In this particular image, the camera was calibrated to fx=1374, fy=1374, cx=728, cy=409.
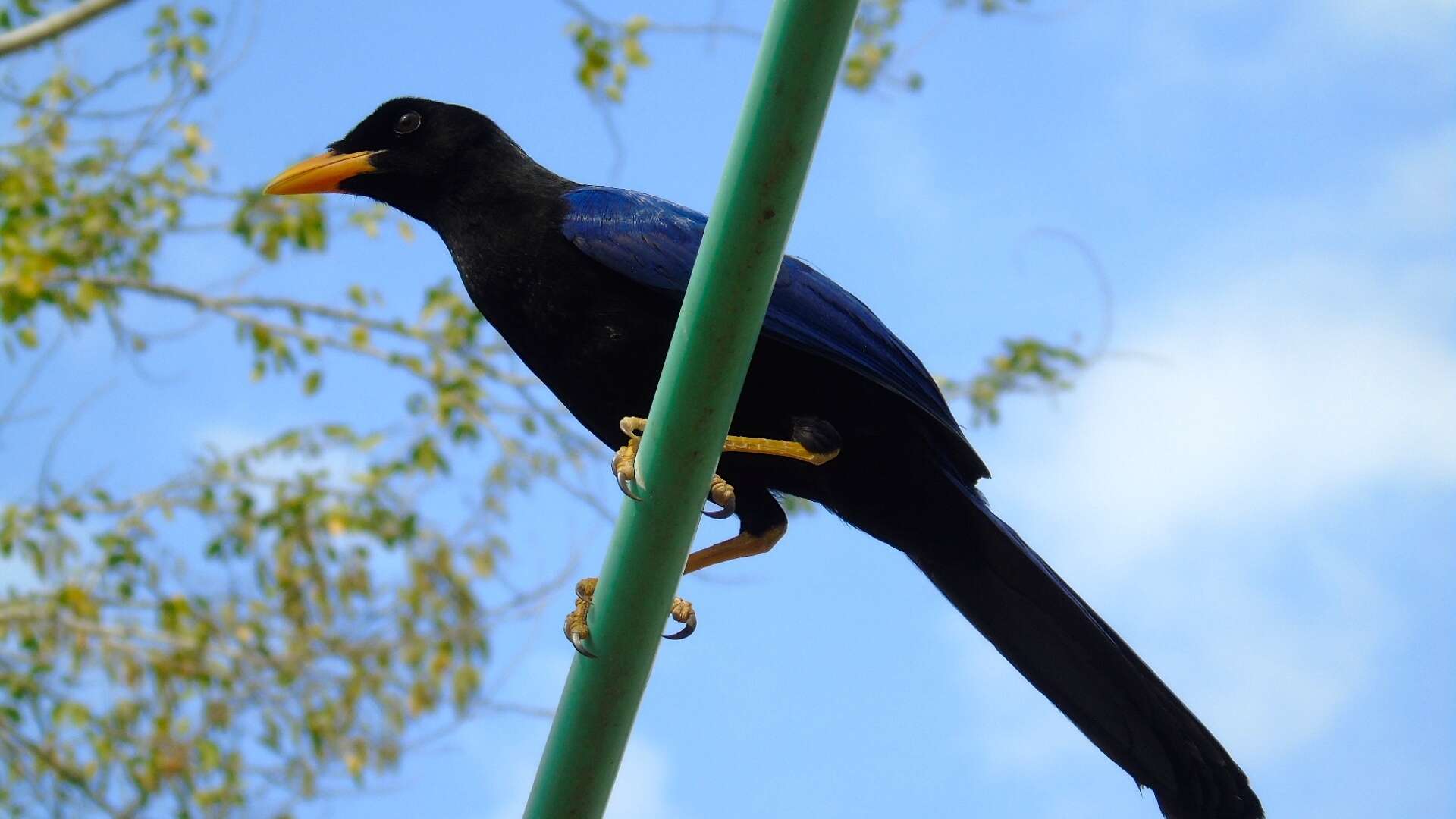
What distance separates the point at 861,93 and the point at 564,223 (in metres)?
4.84

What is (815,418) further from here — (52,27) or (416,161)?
(52,27)

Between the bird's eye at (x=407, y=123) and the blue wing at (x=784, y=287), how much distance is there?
0.89 m

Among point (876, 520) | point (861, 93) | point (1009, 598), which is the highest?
point (861, 93)

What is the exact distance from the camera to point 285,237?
780 centimetres

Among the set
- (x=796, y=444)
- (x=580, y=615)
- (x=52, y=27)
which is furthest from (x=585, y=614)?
(x=52, y=27)

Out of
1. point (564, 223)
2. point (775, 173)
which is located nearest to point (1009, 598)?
point (564, 223)

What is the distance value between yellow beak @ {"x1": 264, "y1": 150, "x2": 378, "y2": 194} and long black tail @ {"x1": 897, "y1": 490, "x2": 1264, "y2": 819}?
2.05 meters

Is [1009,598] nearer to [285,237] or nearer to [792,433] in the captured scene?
[792,433]

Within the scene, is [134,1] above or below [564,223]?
above

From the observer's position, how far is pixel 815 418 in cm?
330

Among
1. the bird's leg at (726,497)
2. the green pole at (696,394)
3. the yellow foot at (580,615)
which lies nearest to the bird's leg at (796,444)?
the bird's leg at (726,497)

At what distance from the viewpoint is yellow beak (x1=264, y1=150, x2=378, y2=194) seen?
13.7ft

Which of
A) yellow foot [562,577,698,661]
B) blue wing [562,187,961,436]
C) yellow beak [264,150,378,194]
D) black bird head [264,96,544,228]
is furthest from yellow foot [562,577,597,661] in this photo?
yellow beak [264,150,378,194]

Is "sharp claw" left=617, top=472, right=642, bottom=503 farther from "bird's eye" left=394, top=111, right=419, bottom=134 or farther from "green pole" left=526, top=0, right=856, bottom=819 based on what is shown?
"bird's eye" left=394, top=111, right=419, bottom=134
